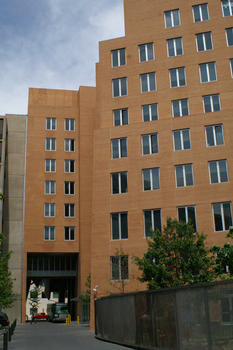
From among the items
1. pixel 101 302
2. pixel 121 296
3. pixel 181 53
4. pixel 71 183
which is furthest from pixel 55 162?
pixel 121 296

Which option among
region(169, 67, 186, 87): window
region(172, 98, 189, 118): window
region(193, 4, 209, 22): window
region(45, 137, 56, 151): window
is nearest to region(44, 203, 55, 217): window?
region(45, 137, 56, 151): window

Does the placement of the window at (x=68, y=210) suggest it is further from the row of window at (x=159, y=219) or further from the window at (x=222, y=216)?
the window at (x=222, y=216)

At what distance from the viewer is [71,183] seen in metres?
60.8

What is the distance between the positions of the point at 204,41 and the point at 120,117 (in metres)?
11.4

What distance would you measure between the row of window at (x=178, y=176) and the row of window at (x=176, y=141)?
1.83 m

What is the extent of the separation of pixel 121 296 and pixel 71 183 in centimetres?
4365

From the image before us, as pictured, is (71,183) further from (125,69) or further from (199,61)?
(199,61)

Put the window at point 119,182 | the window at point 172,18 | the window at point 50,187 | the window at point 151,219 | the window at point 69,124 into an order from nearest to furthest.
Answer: the window at point 151,219 → the window at point 119,182 → the window at point 172,18 → the window at point 50,187 → the window at point 69,124

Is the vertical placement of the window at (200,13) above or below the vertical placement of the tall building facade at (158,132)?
above

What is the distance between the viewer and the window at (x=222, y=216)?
33.7 metres

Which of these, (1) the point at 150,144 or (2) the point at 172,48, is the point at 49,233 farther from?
(2) the point at 172,48

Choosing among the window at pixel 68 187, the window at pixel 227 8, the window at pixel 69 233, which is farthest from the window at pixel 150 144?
the window at pixel 69 233

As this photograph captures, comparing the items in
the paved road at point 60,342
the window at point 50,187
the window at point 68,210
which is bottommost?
the paved road at point 60,342

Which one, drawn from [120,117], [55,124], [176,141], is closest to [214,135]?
[176,141]
